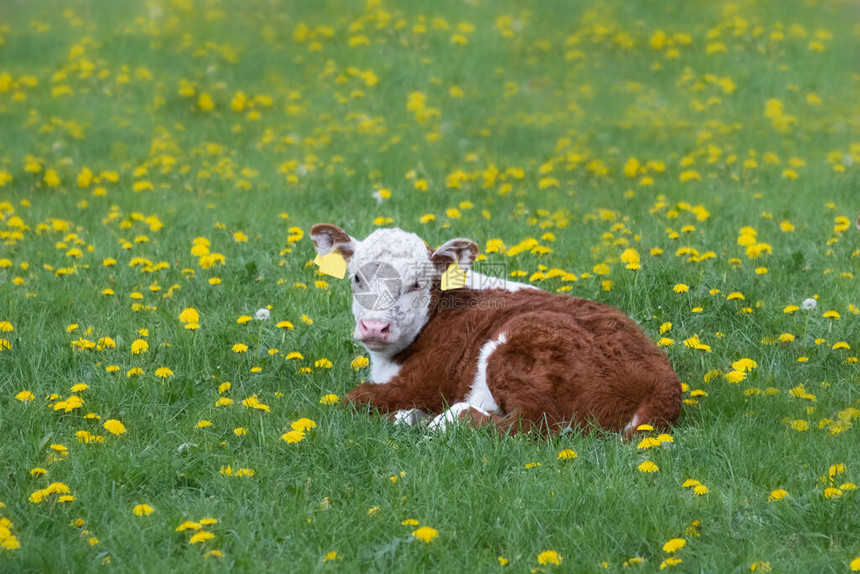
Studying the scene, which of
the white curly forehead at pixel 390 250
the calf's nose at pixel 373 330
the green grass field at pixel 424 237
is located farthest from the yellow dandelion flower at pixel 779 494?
the white curly forehead at pixel 390 250

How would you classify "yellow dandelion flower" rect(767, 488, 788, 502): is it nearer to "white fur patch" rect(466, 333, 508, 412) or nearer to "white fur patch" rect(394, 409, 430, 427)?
"white fur patch" rect(466, 333, 508, 412)

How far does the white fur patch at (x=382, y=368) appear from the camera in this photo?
5.81 m

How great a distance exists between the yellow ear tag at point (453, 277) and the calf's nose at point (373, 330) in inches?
20.9

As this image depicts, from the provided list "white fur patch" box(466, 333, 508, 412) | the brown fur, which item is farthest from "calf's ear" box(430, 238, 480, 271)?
"white fur patch" box(466, 333, 508, 412)

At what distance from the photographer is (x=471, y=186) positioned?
10742mm

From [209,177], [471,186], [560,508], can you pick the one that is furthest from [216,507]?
[209,177]

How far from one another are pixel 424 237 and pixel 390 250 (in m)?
3.15

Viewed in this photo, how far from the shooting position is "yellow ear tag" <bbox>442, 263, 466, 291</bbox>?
19.2 ft

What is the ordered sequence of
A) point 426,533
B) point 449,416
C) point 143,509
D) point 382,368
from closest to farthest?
point 426,533, point 143,509, point 449,416, point 382,368

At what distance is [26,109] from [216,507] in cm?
1125

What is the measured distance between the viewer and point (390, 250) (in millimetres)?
5703

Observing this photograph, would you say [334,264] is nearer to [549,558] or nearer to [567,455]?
[567,455]

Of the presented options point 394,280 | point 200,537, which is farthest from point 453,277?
point 200,537

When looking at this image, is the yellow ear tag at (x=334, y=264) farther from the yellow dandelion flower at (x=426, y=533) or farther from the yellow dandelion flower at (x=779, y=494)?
the yellow dandelion flower at (x=779, y=494)
